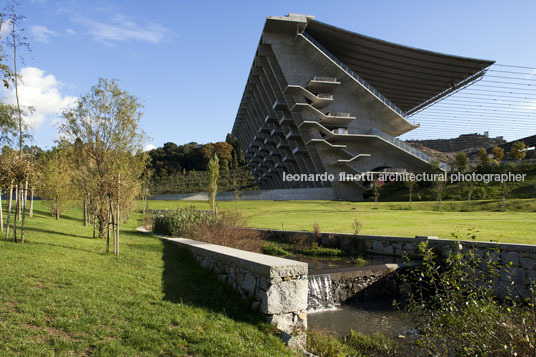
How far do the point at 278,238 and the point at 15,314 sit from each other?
45.6ft

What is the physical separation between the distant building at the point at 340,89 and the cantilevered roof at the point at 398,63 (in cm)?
14

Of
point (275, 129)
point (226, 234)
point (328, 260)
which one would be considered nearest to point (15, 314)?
point (226, 234)

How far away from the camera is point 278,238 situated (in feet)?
59.2

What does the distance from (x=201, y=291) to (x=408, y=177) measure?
4018cm

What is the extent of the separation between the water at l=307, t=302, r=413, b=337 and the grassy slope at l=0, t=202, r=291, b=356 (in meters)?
2.68

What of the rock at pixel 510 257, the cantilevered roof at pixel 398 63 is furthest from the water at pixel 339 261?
the cantilevered roof at pixel 398 63

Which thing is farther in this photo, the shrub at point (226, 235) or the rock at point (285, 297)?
the shrub at point (226, 235)

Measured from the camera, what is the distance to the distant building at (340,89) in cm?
4966

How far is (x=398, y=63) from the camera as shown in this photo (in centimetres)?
5512

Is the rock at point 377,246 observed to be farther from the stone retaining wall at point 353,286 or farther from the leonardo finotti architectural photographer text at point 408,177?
the leonardo finotti architectural photographer text at point 408,177

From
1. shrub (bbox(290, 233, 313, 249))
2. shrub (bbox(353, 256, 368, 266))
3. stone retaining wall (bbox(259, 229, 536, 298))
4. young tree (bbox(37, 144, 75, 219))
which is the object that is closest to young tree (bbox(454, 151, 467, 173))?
Result: stone retaining wall (bbox(259, 229, 536, 298))

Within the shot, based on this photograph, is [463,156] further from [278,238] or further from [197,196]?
[197,196]

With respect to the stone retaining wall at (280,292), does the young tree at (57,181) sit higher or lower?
higher

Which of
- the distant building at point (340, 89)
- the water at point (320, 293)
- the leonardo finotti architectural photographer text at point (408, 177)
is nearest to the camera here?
the water at point (320, 293)
